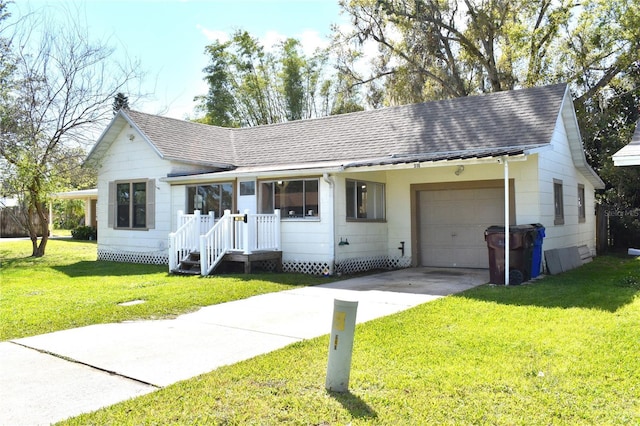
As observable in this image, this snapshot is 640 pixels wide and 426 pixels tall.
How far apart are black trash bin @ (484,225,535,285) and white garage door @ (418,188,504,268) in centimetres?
251

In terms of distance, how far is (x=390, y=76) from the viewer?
2755 cm

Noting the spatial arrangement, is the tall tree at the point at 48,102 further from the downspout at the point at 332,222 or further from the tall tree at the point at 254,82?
the tall tree at the point at 254,82

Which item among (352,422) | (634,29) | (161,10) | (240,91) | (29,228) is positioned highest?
(240,91)

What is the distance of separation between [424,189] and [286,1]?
6746 millimetres

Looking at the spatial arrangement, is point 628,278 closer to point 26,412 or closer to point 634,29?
point 26,412

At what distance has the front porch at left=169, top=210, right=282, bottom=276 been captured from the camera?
12188 mm

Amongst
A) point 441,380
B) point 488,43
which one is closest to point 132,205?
point 441,380

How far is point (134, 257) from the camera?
52.3 feet

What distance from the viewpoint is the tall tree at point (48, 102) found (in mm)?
15781

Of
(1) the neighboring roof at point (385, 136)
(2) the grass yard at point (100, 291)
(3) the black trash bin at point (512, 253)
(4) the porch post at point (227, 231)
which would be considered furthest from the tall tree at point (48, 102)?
(3) the black trash bin at point (512, 253)

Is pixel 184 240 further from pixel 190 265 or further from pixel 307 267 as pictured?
pixel 307 267

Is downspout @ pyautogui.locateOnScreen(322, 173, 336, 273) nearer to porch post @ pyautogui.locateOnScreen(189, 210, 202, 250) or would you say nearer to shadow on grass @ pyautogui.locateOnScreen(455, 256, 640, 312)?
porch post @ pyautogui.locateOnScreen(189, 210, 202, 250)

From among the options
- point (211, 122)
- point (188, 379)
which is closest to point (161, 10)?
point (188, 379)

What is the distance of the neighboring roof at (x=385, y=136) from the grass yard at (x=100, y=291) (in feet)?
11.8
